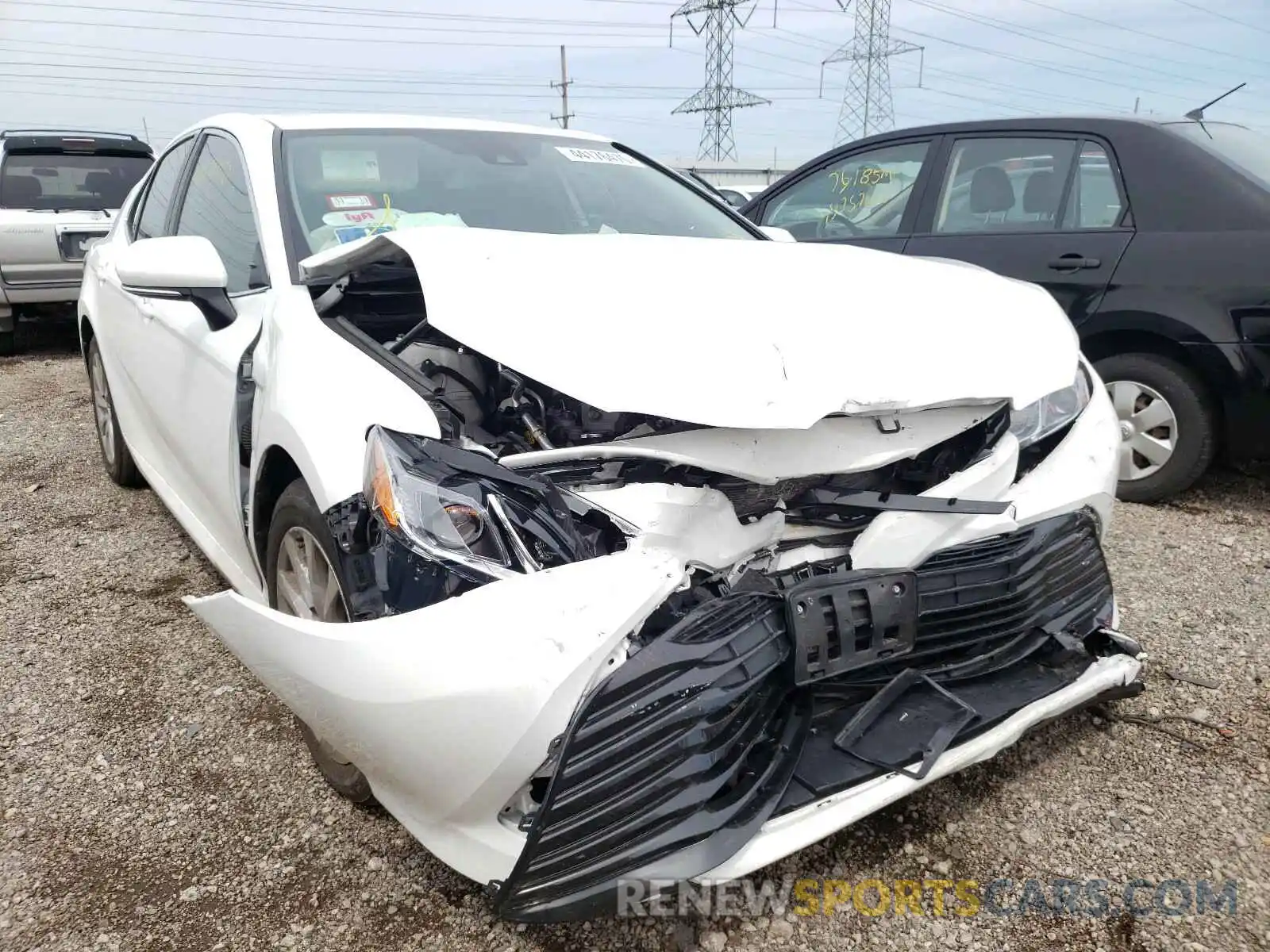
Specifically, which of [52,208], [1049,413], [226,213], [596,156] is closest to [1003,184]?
[596,156]

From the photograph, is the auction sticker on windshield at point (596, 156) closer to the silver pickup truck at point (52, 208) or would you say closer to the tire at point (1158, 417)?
the tire at point (1158, 417)

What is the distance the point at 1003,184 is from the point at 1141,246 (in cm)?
78

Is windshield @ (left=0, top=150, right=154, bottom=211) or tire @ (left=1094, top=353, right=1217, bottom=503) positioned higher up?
windshield @ (left=0, top=150, right=154, bottom=211)

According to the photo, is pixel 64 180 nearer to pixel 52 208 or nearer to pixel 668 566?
pixel 52 208

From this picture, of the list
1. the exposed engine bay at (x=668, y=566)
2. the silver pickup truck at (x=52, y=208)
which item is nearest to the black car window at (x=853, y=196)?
the exposed engine bay at (x=668, y=566)

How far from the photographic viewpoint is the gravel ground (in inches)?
67.1

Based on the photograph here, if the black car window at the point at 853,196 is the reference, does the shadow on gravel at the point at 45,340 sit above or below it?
below

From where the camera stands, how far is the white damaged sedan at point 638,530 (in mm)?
1393

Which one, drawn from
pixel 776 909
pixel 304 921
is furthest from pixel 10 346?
pixel 776 909

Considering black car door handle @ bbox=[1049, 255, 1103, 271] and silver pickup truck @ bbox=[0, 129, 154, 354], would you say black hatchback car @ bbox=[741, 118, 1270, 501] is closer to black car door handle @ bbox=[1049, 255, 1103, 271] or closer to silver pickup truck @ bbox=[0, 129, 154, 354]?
black car door handle @ bbox=[1049, 255, 1103, 271]

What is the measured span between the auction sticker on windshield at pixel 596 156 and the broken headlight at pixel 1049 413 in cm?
180

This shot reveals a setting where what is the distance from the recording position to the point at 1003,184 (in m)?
4.25

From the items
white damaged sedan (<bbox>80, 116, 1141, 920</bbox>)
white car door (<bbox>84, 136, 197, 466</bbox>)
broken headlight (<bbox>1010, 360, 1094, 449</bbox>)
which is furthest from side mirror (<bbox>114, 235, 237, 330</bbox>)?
broken headlight (<bbox>1010, 360, 1094, 449</bbox>)

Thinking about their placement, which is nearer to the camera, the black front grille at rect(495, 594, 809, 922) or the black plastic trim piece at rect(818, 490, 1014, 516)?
the black front grille at rect(495, 594, 809, 922)
